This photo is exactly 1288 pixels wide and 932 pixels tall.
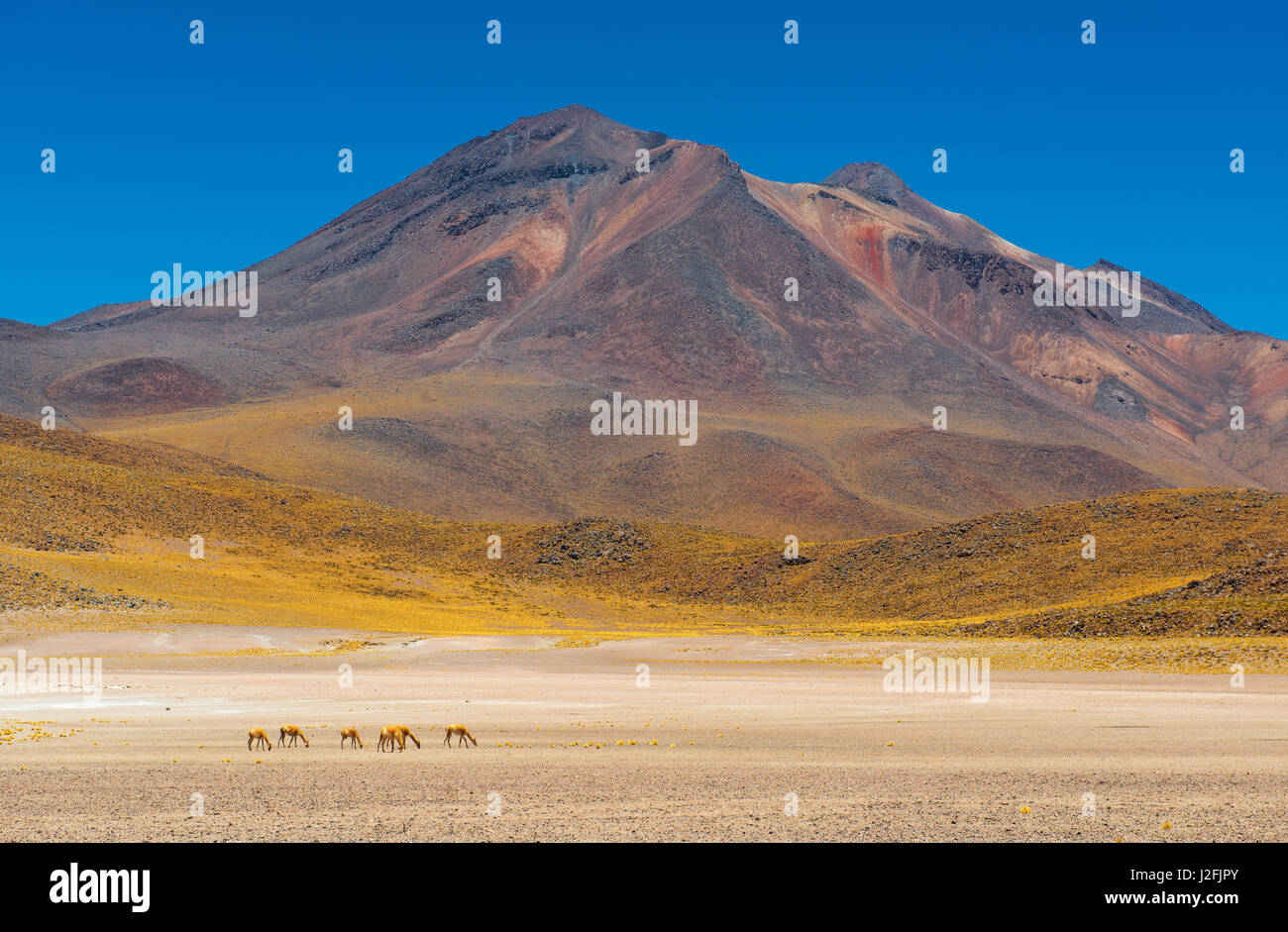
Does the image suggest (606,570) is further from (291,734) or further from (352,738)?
(291,734)

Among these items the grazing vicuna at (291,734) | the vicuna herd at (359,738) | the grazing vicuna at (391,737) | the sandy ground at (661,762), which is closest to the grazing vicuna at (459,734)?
the vicuna herd at (359,738)

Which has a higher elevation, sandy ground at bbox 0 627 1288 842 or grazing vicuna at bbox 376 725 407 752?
grazing vicuna at bbox 376 725 407 752

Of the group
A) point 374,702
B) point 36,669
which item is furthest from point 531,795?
point 36,669

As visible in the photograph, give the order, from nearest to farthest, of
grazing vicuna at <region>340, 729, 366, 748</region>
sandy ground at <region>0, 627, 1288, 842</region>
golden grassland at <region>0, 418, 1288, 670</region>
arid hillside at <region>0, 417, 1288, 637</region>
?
1. sandy ground at <region>0, 627, 1288, 842</region>
2. grazing vicuna at <region>340, 729, 366, 748</region>
3. golden grassland at <region>0, 418, 1288, 670</region>
4. arid hillside at <region>0, 417, 1288, 637</region>

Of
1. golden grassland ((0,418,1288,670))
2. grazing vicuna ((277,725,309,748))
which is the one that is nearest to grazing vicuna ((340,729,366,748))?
grazing vicuna ((277,725,309,748))

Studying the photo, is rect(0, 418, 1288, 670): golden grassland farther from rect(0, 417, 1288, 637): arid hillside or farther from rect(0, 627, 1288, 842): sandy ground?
rect(0, 627, 1288, 842): sandy ground
